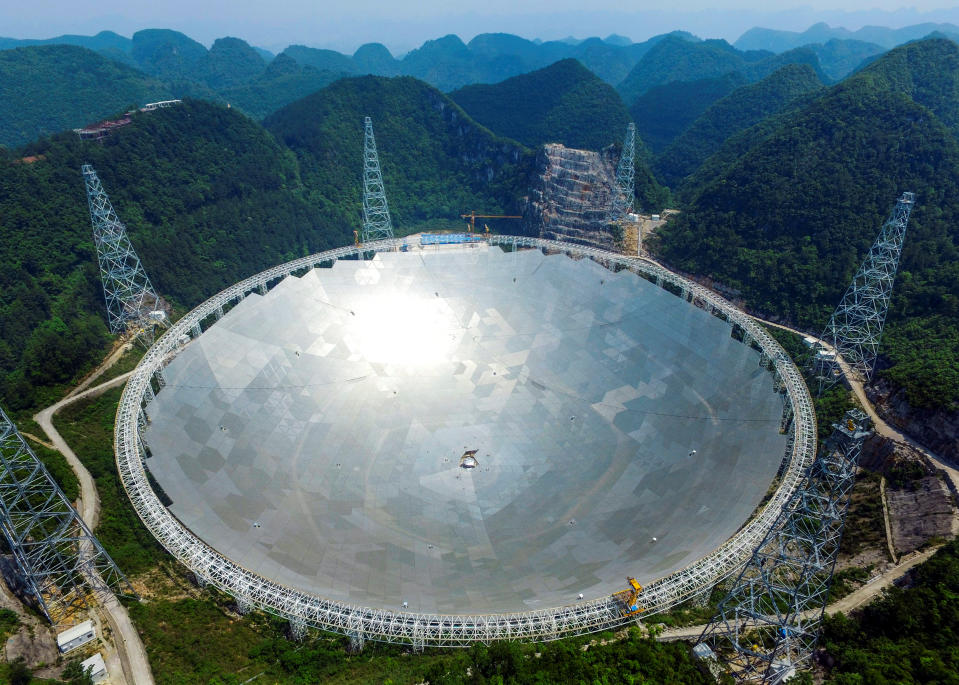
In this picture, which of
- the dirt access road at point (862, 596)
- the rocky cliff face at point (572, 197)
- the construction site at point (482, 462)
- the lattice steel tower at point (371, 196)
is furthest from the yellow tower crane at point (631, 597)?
the rocky cliff face at point (572, 197)

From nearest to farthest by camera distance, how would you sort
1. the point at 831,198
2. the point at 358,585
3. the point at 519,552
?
the point at 358,585 < the point at 519,552 < the point at 831,198

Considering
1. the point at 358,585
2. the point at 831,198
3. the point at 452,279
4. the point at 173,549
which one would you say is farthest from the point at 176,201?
the point at 831,198

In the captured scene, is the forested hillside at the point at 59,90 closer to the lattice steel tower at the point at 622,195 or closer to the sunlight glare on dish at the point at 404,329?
the lattice steel tower at the point at 622,195

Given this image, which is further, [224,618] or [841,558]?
[841,558]

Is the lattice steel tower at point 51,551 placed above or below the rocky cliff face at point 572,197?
below

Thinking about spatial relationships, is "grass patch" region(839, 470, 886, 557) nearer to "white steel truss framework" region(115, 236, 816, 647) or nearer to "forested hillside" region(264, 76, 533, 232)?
"white steel truss framework" region(115, 236, 816, 647)

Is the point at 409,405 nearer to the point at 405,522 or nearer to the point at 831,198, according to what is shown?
the point at 405,522
